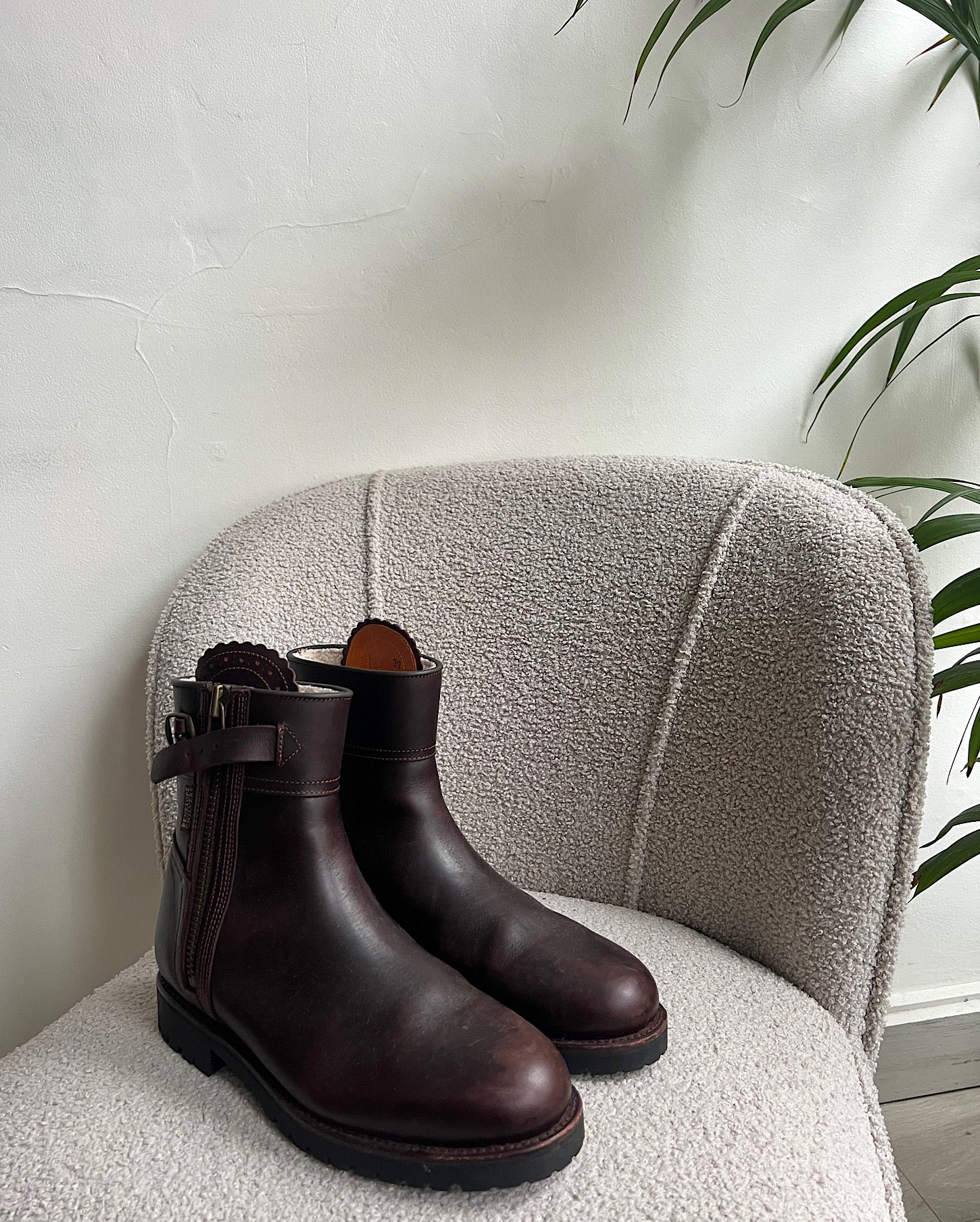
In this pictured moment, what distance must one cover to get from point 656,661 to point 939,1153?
2.15 ft

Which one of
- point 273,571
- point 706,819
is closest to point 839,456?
point 706,819

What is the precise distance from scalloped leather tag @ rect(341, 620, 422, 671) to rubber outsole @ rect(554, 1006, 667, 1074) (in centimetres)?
23

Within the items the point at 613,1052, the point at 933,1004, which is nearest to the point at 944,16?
the point at 613,1052

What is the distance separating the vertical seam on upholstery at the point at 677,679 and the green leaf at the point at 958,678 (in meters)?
0.18

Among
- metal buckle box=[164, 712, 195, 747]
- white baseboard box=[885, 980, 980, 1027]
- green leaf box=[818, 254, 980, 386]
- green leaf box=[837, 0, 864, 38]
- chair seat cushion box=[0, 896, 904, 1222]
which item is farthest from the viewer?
white baseboard box=[885, 980, 980, 1027]

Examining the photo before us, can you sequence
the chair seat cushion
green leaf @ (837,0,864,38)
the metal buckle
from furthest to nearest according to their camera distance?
green leaf @ (837,0,864,38), the metal buckle, the chair seat cushion

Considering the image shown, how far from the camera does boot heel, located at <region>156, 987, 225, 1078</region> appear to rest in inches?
17.9

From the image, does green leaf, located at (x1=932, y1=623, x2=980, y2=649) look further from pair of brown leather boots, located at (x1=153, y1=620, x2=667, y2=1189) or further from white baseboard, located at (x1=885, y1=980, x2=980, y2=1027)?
white baseboard, located at (x1=885, y1=980, x2=980, y2=1027)

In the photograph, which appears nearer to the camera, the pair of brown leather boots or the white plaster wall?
the pair of brown leather boots

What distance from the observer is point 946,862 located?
654 millimetres

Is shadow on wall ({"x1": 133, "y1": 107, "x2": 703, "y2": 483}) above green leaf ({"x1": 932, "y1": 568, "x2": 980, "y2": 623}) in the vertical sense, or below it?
above

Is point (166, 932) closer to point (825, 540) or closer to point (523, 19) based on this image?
point (825, 540)

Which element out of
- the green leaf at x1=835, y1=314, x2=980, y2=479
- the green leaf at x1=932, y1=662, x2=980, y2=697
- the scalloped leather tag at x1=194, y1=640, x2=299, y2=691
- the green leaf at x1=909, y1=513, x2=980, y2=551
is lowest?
the green leaf at x1=932, y1=662, x2=980, y2=697

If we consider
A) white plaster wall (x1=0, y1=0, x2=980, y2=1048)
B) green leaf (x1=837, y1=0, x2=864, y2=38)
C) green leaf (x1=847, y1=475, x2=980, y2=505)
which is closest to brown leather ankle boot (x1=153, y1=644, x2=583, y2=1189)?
white plaster wall (x1=0, y1=0, x2=980, y2=1048)
